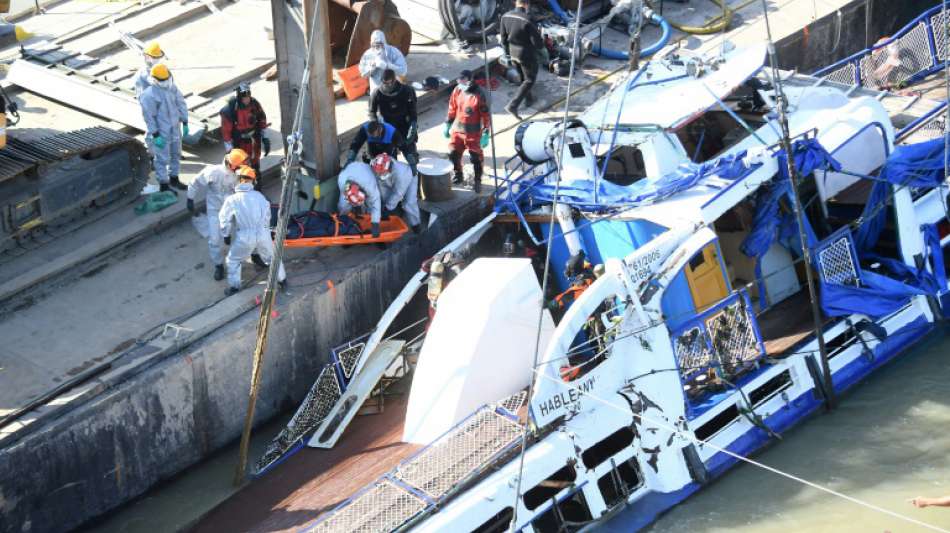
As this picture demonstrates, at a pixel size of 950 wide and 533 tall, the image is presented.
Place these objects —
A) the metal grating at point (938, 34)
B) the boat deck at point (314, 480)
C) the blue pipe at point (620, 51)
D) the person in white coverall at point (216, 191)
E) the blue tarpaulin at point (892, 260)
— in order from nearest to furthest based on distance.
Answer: the boat deck at point (314, 480) → the blue tarpaulin at point (892, 260) → the person in white coverall at point (216, 191) → the metal grating at point (938, 34) → the blue pipe at point (620, 51)

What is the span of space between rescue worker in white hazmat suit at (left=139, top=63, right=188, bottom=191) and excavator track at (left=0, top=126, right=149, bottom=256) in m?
0.27

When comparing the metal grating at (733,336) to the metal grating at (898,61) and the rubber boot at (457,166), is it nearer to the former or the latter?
the rubber boot at (457,166)

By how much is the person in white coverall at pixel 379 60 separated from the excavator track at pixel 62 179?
285 cm

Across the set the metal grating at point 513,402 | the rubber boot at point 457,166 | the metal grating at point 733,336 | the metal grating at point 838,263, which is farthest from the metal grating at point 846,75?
the metal grating at point 513,402

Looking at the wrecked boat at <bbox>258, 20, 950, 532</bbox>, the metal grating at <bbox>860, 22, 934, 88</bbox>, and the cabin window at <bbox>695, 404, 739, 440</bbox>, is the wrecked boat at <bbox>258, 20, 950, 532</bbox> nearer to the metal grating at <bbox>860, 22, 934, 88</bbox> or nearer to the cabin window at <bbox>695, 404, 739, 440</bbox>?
the cabin window at <bbox>695, 404, 739, 440</bbox>

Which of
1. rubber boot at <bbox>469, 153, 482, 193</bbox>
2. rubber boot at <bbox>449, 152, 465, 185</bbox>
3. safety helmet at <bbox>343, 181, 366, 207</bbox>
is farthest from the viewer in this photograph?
rubber boot at <bbox>449, 152, 465, 185</bbox>

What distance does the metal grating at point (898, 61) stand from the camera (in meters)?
17.0

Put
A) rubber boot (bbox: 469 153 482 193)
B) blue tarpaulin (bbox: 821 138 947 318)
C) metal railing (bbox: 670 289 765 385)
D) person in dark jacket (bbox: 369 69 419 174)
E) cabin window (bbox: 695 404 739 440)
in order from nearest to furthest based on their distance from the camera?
metal railing (bbox: 670 289 765 385)
cabin window (bbox: 695 404 739 440)
blue tarpaulin (bbox: 821 138 947 318)
person in dark jacket (bbox: 369 69 419 174)
rubber boot (bbox: 469 153 482 193)

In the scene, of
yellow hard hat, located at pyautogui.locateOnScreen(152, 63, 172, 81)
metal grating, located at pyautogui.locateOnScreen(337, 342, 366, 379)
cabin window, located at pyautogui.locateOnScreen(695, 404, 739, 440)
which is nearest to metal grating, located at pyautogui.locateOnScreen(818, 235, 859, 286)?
cabin window, located at pyautogui.locateOnScreen(695, 404, 739, 440)

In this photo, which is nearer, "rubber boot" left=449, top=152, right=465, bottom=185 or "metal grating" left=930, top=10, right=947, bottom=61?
"rubber boot" left=449, top=152, right=465, bottom=185

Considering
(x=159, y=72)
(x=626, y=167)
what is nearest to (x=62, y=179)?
(x=159, y=72)

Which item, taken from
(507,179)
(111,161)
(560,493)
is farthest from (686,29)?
(560,493)

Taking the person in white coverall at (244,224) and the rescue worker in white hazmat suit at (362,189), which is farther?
the rescue worker in white hazmat suit at (362,189)

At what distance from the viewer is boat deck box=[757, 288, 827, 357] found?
12906 millimetres
